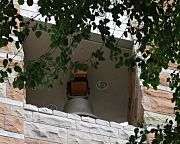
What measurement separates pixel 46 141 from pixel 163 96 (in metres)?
1.53

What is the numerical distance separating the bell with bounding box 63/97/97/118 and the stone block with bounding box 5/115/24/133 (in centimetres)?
102

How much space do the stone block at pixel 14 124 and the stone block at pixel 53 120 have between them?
0.70 ft

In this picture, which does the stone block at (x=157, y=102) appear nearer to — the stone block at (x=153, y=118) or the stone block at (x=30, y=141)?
the stone block at (x=153, y=118)

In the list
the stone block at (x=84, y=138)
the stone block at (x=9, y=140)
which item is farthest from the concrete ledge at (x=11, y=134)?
the stone block at (x=84, y=138)

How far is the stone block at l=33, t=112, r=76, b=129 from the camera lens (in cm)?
885

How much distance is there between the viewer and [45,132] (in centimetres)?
877

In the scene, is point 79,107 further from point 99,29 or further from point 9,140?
point 99,29

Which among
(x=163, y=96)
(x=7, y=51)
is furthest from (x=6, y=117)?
(x=163, y=96)

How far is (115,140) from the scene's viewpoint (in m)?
9.06

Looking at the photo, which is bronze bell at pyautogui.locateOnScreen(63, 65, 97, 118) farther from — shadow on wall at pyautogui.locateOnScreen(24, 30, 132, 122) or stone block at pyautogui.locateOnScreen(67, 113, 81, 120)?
stone block at pyautogui.locateOnScreen(67, 113, 81, 120)

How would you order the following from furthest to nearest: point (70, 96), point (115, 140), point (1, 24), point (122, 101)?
point (122, 101) < point (70, 96) < point (115, 140) < point (1, 24)

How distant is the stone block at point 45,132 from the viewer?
8.73 meters

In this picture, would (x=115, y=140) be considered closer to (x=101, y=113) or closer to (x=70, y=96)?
(x=70, y=96)

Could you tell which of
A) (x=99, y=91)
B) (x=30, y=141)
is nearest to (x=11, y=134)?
(x=30, y=141)
